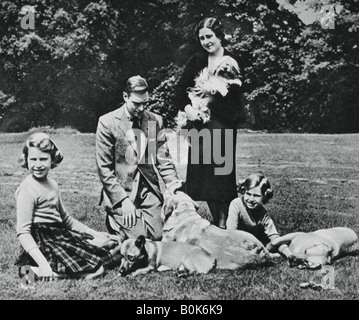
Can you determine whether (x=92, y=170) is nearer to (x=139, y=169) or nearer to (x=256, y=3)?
(x=139, y=169)

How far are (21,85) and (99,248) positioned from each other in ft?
7.22

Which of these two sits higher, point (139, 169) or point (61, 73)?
point (61, 73)

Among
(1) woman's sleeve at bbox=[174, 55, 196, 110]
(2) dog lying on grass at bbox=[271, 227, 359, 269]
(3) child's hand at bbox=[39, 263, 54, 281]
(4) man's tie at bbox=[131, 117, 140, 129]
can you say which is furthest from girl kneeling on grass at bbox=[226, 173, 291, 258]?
(3) child's hand at bbox=[39, 263, 54, 281]

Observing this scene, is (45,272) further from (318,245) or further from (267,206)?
(318,245)

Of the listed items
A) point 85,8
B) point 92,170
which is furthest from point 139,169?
point 85,8

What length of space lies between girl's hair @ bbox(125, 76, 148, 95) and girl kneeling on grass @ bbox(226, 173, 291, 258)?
149 centimetres

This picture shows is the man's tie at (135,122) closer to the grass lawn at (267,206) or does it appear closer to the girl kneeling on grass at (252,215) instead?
the grass lawn at (267,206)

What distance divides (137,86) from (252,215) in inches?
72.9

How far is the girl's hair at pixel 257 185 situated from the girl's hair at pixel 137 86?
145 centimetres

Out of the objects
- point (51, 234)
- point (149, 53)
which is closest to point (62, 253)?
point (51, 234)

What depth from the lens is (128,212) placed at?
20.2 feet

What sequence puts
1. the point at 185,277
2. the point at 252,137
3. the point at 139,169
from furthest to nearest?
the point at 252,137 → the point at 139,169 → the point at 185,277

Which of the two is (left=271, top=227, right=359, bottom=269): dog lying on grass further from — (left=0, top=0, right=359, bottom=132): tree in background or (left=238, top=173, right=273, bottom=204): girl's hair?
(left=0, top=0, right=359, bottom=132): tree in background

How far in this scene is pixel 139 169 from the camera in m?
6.28
